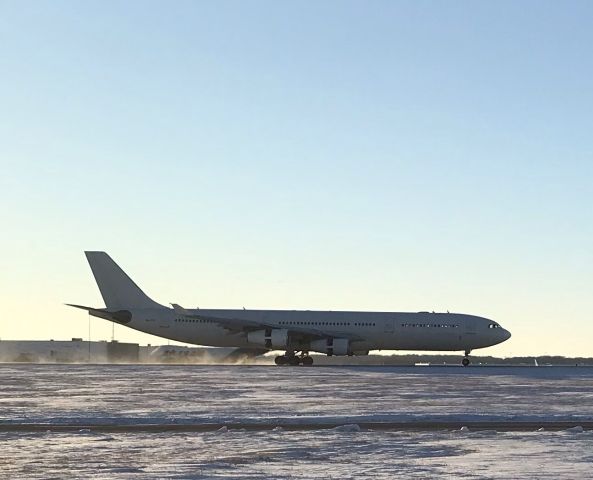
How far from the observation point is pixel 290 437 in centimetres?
1658

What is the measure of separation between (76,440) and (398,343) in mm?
51746

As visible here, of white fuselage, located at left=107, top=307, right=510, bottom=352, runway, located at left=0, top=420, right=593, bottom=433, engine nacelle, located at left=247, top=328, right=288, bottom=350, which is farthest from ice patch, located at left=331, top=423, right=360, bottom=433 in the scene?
white fuselage, located at left=107, top=307, right=510, bottom=352

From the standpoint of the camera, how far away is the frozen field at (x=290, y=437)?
1252 cm

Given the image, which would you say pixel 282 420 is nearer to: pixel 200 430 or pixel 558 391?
pixel 200 430

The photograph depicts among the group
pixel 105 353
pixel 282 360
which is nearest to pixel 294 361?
pixel 282 360

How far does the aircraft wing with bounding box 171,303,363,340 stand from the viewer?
64938mm

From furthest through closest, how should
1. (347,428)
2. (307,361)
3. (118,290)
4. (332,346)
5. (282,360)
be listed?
(118,290) → (282,360) → (307,361) → (332,346) → (347,428)

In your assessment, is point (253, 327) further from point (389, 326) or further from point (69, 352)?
point (69, 352)

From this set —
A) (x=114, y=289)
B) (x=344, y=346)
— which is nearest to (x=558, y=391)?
(x=344, y=346)

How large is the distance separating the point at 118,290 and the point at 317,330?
15.2 m

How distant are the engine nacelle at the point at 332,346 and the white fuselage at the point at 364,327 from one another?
101cm

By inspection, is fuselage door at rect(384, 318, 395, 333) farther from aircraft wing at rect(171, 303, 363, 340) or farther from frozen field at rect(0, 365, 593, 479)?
frozen field at rect(0, 365, 593, 479)

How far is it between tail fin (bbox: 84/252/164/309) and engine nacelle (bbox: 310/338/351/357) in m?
12.7

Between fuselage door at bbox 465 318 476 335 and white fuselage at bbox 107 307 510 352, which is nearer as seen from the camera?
white fuselage at bbox 107 307 510 352
